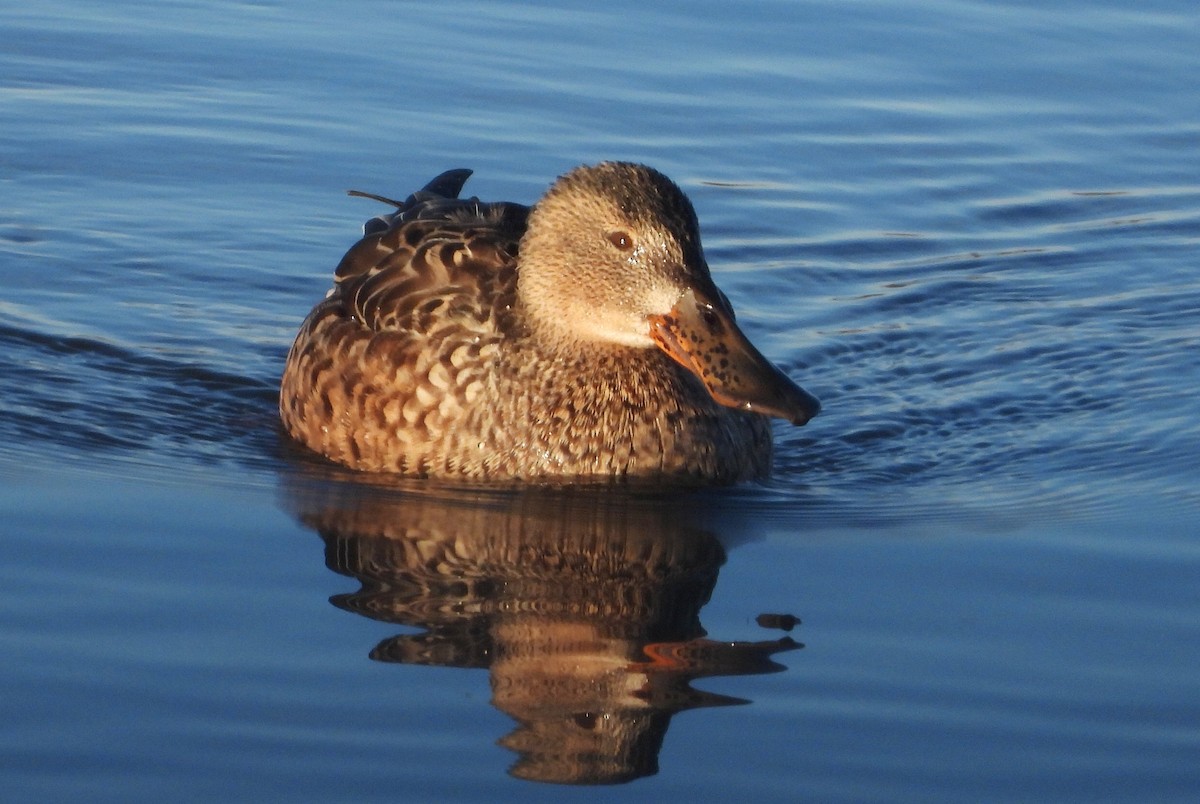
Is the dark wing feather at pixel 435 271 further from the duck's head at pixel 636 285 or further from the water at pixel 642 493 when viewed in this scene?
the water at pixel 642 493

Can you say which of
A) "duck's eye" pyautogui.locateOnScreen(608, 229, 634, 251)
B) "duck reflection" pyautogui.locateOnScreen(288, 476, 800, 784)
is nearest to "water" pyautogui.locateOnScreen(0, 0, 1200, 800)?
"duck reflection" pyautogui.locateOnScreen(288, 476, 800, 784)

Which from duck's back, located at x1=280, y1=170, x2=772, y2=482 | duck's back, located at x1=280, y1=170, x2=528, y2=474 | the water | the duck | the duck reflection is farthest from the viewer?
duck's back, located at x1=280, y1=170, x2=528, y2=474

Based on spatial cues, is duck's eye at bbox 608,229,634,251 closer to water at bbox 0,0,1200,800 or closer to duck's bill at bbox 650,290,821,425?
duck's bill at bbox 650,290,821,425

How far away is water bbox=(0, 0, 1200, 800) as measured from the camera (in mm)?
5215

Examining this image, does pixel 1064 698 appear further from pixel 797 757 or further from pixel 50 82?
pixel 50 82

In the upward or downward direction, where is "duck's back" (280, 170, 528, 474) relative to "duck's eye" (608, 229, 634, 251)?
downward

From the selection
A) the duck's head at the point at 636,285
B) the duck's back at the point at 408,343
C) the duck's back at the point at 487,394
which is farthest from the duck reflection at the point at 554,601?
the duck's head at the point at 636,285

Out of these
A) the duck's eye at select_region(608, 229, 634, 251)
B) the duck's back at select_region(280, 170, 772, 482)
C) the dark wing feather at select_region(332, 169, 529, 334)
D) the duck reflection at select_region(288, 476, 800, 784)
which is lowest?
the duck reflection at select_region(288, 476, 800, 784)

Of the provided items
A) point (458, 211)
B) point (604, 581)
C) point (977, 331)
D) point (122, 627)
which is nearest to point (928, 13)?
point (977, 331)

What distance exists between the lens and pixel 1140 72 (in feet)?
44.3

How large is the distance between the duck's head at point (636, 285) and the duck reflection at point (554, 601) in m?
0.51

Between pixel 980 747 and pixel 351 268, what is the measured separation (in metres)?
4.24

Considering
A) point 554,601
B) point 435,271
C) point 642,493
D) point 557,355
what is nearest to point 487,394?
point 557,355

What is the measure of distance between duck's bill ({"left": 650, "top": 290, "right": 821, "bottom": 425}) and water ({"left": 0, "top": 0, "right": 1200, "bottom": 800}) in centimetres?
39
